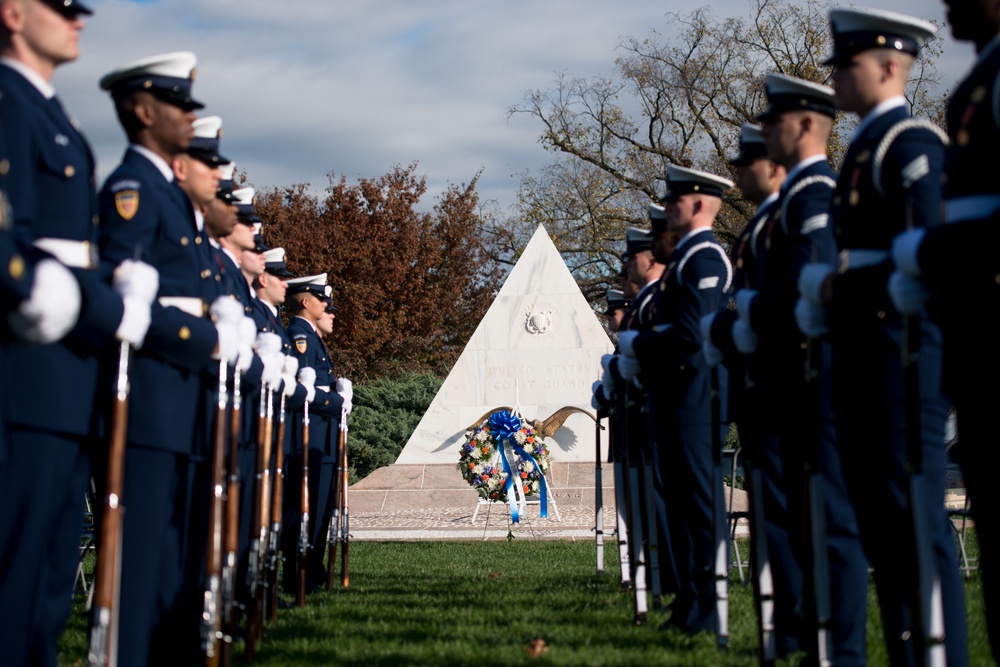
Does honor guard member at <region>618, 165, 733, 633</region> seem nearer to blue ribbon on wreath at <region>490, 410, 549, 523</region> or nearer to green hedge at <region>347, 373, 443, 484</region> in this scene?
blue ribbon on wreath at <region>490, 410, 549, 523</region>

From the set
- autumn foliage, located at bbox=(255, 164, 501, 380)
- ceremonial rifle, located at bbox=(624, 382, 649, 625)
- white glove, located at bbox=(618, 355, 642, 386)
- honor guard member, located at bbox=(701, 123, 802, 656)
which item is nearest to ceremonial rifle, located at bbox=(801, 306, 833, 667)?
honor guard member, located at bbox=(701, 123, 802, 656)

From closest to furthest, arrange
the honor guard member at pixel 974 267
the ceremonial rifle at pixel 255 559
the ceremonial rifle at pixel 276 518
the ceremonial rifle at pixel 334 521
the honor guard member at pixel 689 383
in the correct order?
the honor guard member at pixel 974 267 → the ceremonial rifle at pixel 255 559 → the honor guard member at pixel 689 383 → the ceremonial rifle at pixel 276 518 → the ceremonial rifle at pixel 334 521

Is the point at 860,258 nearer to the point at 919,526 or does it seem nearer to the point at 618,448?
the point at 919,526

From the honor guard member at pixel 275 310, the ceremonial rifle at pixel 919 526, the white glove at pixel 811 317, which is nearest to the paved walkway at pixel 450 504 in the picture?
the honor guard member at pixel 275 310

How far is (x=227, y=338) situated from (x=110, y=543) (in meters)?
1.23

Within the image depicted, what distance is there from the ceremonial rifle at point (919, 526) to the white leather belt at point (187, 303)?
9.04 feet

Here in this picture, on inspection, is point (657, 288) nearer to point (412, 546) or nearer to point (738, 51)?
point (412, 546)

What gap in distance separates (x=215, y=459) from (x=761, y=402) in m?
2.26

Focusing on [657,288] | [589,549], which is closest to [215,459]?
[657,288]

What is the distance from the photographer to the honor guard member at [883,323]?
12.1 feet

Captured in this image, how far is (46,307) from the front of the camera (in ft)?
10.2

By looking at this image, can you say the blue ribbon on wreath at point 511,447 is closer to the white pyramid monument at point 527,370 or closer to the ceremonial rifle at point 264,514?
the white pyramid monument at point 527,370

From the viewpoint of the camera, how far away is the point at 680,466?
645 centimetres

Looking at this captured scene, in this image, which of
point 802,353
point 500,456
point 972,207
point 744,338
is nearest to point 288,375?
point 744,338
